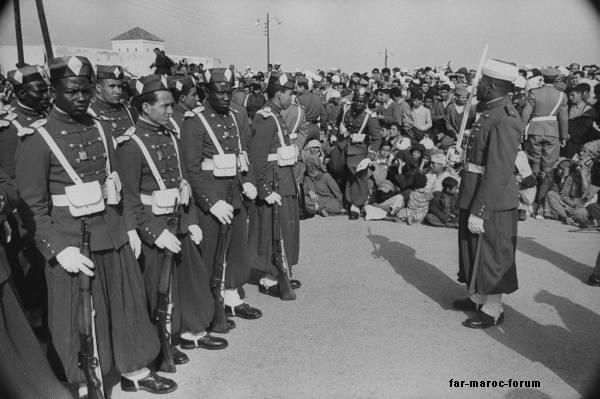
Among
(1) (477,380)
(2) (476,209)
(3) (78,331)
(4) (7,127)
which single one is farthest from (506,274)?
(4) (7,127)

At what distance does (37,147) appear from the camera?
317cm

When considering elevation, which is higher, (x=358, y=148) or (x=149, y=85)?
(x=149, y=85)

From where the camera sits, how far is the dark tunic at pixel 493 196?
437 centimetres

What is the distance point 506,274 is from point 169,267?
2.83m

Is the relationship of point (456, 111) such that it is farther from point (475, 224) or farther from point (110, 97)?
point (110, 97)

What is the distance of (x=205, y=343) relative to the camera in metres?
4.34

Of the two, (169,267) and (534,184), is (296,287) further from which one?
(534,184)

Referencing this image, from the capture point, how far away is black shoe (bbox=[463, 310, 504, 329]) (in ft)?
15.3

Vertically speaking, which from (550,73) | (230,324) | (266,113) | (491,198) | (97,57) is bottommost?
(230,324)

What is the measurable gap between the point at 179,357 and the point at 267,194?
1.78 meters

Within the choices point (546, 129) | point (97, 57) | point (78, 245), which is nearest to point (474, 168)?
point (78, 245)

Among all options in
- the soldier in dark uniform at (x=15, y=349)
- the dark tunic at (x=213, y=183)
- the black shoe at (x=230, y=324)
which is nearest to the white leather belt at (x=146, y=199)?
the dark tunic at (x=213, y=183)

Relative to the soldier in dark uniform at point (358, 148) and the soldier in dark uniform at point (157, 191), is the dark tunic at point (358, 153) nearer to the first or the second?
the soldier in dark uniform at point (358, 148)

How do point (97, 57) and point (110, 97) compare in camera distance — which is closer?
point (110, 97)
